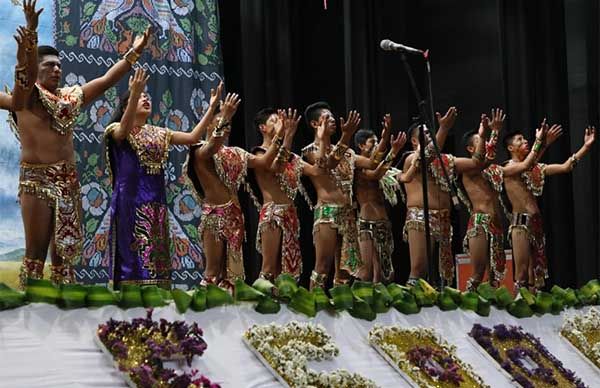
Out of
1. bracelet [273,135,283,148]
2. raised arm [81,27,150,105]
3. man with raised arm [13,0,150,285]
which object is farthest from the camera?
bracelet [273,135,283,148]

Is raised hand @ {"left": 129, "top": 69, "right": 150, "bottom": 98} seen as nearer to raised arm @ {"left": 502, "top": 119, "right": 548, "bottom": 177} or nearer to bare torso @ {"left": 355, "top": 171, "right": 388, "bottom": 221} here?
bare torso @ {"left": 355, "top": 171, "right": 388, "bottom": 221}

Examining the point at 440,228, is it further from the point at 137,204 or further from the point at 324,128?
the point at 137,204

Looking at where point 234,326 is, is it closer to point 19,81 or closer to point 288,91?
point 19,81

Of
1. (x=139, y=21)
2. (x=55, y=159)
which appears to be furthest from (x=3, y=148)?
(x=55, y=159)

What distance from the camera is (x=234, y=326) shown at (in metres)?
2.74

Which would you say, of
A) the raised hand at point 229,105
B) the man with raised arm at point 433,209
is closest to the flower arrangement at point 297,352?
the raised hand at point 229,105

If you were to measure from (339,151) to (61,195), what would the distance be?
2358 millimetres

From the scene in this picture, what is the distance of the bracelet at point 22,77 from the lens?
414cm

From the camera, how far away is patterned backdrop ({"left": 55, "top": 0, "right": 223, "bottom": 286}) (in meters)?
7.30

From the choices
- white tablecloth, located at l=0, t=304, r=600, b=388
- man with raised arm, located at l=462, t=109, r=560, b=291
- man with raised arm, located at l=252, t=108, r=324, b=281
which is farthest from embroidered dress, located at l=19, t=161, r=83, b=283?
man with raised arm, located at l=462, t=109, r=560, b=291

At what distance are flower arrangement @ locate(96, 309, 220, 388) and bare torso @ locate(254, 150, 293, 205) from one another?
3.89 metres

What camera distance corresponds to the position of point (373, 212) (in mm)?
7289

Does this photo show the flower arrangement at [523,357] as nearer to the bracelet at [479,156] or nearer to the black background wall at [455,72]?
the bracelet at [479,156]

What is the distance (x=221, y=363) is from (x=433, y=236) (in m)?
4.78
